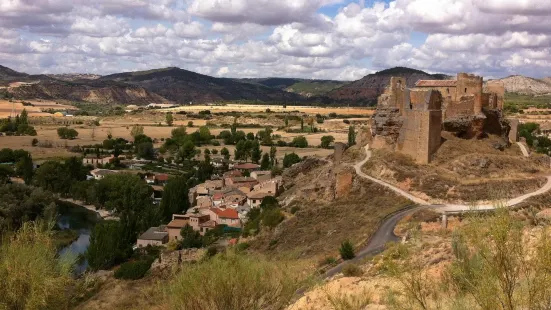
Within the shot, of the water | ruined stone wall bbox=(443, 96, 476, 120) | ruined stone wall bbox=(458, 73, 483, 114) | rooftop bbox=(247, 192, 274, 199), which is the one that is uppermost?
ruined stone wall bbox=(458, 73, 483, 114)

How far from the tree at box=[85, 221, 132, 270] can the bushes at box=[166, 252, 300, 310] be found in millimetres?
24002

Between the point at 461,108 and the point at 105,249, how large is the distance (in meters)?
25.6

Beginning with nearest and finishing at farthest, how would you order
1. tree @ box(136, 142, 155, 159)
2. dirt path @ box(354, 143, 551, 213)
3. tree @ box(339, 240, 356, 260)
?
1. tree @ box(339, 240, 356, 260)
2. dirt path @ box(354, 143, 551, 213)
3. tree @ box(136, 142, 155, 159)

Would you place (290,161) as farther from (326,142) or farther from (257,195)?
(326,142)

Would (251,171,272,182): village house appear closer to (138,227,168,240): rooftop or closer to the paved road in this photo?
(138,227,168,240): rooftop

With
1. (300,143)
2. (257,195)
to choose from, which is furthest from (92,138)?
(257,195)

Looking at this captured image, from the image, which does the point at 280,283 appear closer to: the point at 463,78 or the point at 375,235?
the point at 375,235

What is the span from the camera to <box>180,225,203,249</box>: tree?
37594 mm

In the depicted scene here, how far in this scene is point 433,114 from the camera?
30.7 metres

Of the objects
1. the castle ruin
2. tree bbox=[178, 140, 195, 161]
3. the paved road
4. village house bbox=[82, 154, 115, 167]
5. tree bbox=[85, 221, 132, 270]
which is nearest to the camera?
the paved road

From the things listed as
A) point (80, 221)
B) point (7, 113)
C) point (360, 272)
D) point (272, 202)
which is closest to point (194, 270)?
point (360, 272)

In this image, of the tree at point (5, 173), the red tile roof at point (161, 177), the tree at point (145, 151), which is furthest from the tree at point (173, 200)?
the tree at point (145, 151)

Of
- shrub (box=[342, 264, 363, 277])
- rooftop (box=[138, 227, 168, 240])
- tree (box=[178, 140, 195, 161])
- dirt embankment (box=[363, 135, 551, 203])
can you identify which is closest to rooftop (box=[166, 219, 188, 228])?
rooftop (box=[138, 227, 168, 240])

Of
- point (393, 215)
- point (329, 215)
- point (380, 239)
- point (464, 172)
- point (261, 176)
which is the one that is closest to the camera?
point (380, 239)
